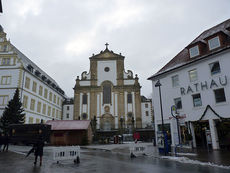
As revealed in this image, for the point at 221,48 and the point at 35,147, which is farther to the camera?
the point at 221,48

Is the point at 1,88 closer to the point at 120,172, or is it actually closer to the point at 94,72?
the point at 94,72

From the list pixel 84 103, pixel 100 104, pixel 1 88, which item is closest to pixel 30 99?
pixel 1 88

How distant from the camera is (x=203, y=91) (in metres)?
18.3

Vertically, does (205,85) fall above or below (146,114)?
above

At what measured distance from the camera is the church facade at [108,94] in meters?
43.9

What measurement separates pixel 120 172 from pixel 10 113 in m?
26.6

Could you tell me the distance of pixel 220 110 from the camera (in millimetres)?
16656

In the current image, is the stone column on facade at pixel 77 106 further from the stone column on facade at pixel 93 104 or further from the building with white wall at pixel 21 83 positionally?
the building with white wall at pixel 21 83

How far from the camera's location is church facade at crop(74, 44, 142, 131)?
144ft

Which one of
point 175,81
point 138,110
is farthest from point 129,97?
point 175,81

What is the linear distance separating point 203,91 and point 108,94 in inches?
1187

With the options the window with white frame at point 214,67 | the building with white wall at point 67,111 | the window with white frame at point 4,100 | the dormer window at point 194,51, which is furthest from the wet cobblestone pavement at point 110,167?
the building with white wall at point 67,111

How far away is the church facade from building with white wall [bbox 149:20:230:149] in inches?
880

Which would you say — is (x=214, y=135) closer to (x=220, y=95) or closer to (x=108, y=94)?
(x=220, y=95)
